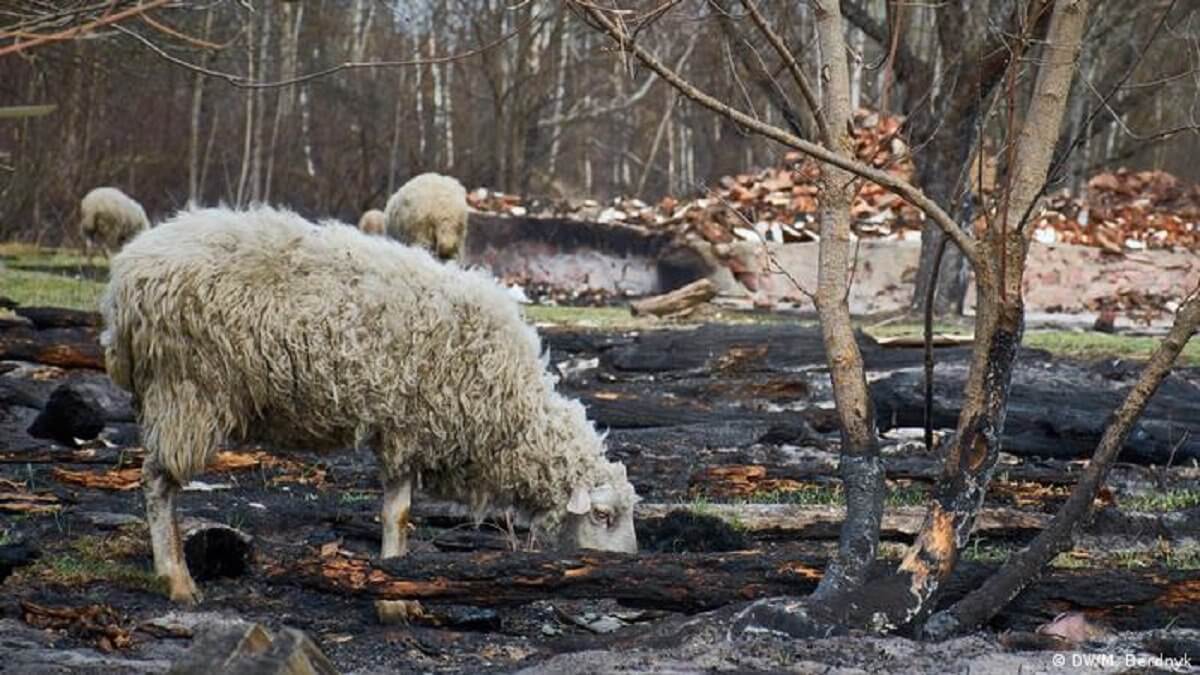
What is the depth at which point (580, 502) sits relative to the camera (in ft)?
22.9

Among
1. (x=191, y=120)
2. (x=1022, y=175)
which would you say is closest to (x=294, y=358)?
(x=1022, y=175)

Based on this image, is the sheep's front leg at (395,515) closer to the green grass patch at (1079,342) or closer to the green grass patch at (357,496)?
the green grass patch at (357,496)

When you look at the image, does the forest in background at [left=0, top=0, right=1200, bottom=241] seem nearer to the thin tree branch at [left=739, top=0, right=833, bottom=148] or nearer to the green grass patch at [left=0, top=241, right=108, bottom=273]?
the green grass patch at [left=0, top=241, right=108, bottom=273]

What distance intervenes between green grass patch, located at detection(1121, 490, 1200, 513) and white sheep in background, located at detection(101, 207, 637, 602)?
2442 millimetres

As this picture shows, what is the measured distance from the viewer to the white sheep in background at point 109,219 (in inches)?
957

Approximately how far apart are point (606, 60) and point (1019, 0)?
32.3m

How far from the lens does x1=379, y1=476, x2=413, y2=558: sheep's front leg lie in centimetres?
666

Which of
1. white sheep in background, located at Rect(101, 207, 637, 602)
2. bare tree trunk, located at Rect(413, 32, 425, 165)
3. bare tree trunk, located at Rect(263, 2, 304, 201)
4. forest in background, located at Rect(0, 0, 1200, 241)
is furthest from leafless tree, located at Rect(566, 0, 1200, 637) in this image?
bare tree trunk, located at Rect(413, 32, 425, 165)

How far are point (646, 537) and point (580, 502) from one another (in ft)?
1.32

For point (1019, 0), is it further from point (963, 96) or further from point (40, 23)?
point (963, 96)

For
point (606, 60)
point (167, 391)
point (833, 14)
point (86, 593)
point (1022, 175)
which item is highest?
point (606, 60)

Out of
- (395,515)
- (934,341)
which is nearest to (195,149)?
(934,341)

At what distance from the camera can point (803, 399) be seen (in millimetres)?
12102

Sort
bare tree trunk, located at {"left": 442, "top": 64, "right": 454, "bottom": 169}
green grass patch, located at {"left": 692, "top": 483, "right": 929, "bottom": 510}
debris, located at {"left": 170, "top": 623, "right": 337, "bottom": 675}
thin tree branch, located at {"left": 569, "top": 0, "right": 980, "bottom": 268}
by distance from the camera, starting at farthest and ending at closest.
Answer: bare tree trunk, located at {"left": 442, "top": 64, "right": 454, "bottom": 169} < green grass patch, located at {"left": 692, "top": 483, "right": 929, "bottom": 510} < thin tree branch, located at {"left": 569, "top": 0, "right": 980, "bottom": 268} < debris, located at {"left": 170, "top": 623, "right": 337, "bottom": 675}
